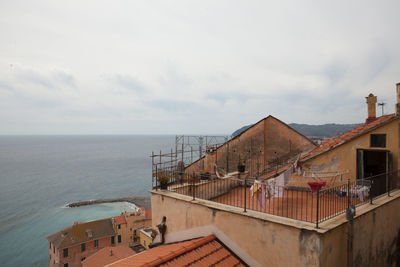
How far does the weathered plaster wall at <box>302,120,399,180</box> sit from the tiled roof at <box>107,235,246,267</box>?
6.40 metres

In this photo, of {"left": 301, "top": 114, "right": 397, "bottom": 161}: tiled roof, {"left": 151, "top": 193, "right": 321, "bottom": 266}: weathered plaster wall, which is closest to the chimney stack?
{"left": 301, "top": 114, "right": 397, "bottom": 161}: tiled roof

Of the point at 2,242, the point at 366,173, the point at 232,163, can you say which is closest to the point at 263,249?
the point at 366,173

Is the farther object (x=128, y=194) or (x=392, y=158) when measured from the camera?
(x=128, y=194)

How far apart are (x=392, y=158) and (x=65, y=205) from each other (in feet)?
230

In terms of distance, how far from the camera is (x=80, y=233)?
36281mm

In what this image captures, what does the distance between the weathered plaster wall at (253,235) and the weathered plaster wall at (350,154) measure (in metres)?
5.97

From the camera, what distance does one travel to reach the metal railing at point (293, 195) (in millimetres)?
7375

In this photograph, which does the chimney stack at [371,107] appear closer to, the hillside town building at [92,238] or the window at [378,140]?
the window at [378,140]

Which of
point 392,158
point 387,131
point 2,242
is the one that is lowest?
point 2,242

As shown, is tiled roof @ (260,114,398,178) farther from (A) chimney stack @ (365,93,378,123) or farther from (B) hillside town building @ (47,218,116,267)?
(B) hillside town building @ (47,218,116,267)

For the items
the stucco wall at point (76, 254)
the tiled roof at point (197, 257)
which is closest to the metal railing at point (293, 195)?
the tiled roof at point (197, 257)

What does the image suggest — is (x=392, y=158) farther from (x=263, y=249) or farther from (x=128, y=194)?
(x=128, y=194)

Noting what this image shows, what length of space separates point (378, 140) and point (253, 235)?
7839 millimetres

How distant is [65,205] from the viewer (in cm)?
5962
